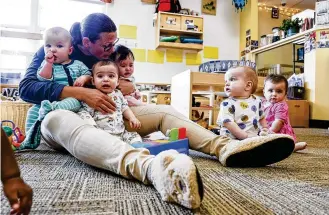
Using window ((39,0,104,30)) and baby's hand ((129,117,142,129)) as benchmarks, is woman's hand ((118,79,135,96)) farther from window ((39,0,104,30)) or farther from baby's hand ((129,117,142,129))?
window ((39,0,104,30))

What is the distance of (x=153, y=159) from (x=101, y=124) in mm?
421

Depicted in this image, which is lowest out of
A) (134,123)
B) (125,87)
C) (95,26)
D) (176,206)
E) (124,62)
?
(176,206)

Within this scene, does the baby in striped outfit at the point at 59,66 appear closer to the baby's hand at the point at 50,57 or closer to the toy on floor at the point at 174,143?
the baby's hand at the point at 50,57

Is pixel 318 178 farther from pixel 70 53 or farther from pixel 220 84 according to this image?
pixel 220 84

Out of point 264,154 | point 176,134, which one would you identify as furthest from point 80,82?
point 264,154

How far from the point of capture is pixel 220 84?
2.21 meters

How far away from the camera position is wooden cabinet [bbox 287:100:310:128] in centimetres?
348

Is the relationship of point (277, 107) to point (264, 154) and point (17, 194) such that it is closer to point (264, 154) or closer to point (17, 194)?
point (264, 154)

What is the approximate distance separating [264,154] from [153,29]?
3255 millimetres

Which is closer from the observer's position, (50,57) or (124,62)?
(50,57)

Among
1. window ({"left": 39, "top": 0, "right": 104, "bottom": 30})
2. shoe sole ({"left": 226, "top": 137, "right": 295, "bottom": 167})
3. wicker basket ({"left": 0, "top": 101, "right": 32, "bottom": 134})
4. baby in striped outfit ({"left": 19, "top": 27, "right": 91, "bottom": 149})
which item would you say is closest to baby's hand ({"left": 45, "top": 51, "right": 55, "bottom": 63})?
baby in striped outfit ({"left": 19, "top": 27, "right": 91, "bottom": 149})

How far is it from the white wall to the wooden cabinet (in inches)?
45.7

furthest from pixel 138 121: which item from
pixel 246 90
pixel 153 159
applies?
pixel 246 90

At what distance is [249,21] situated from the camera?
4.02 meters
